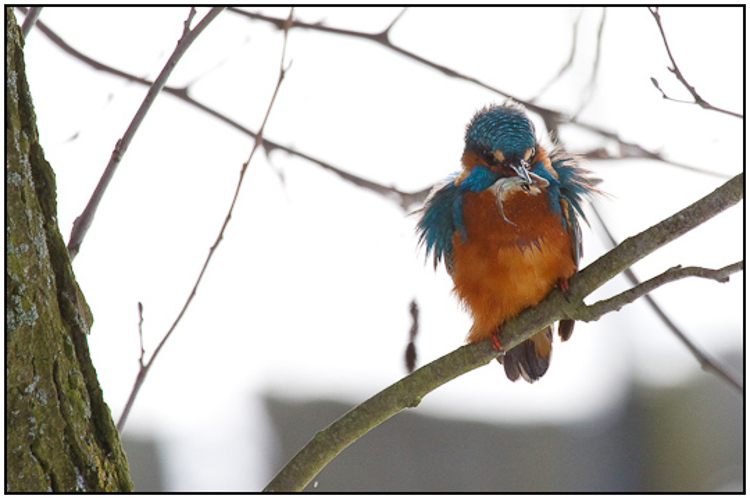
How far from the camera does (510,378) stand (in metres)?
2.64

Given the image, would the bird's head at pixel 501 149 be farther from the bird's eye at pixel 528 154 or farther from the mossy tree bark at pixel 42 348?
the mossy tree bark at pixel 42 348

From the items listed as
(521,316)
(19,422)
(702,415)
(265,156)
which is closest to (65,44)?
(265,156)

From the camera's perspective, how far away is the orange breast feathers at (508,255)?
230cm

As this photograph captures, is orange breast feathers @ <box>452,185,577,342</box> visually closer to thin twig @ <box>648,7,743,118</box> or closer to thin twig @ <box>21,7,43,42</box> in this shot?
thin twig @ <box>648,7,743,118</box>

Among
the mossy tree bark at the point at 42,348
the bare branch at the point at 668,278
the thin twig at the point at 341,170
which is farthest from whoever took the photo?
the thin twig at the point at 341,170

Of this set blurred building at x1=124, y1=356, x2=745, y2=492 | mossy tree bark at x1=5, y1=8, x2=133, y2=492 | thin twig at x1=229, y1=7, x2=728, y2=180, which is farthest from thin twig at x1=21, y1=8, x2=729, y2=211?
blurred building at x1=124, y1=356, x2=745, y2=492

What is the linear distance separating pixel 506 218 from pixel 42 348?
1.31m

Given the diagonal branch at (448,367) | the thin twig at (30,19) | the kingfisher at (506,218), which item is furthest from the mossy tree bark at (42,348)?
the kingfisher at (506,218)

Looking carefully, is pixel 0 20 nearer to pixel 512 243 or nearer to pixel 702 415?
pixel 512 243

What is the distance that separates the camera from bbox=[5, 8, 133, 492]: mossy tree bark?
5.29 feet

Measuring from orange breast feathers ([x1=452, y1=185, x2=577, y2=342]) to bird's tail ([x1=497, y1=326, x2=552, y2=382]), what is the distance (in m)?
0.31

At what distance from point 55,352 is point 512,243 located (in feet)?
4.24

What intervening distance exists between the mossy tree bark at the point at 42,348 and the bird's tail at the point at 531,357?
133cm

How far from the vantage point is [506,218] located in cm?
237
